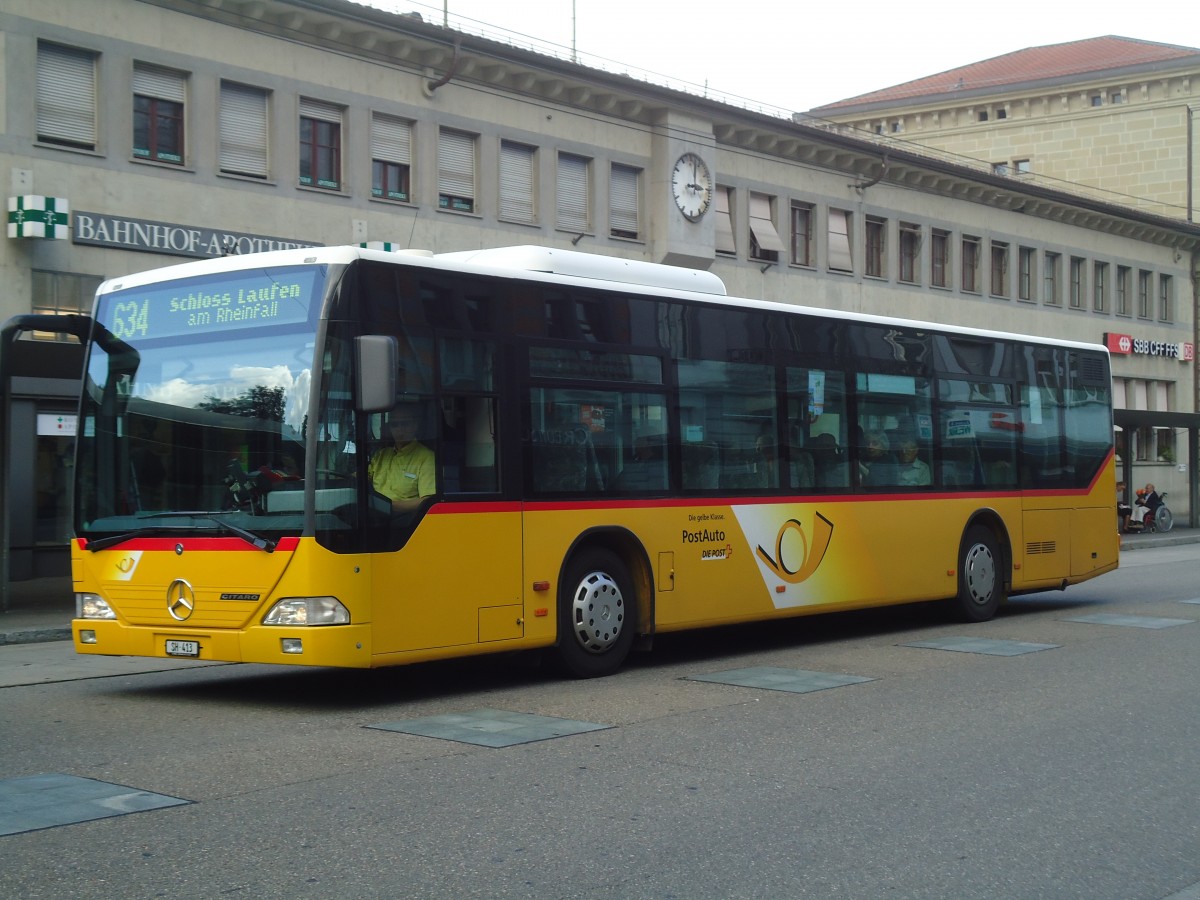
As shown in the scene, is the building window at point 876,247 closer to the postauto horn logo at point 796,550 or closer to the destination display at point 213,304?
the postauto horn logo at point 796,550

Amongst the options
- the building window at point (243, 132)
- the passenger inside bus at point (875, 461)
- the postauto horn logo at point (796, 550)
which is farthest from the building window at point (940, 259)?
the postauto horn logo at point (796, 550)

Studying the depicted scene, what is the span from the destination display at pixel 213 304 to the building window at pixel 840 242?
2769cm

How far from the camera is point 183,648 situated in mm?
9797

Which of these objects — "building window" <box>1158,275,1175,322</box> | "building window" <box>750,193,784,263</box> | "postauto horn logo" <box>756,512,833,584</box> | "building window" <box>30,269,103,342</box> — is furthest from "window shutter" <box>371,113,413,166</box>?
"building window" <box>1158,275,1175,322</box>

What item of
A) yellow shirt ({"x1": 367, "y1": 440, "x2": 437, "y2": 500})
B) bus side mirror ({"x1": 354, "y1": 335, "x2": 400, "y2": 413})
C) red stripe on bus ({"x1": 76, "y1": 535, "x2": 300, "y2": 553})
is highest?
bus side mirror ({"x1": 354, "y1": 335, "x2": 400, "y2": 413})

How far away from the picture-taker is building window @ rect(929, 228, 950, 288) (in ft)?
133

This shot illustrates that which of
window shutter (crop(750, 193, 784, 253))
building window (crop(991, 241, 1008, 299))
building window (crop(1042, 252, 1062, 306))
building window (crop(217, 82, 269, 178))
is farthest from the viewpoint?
building window (crop(1042, 252, 1062, 306))

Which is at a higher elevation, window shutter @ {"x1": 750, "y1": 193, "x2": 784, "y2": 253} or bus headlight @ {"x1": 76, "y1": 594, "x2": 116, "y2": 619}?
window shutter @ {"x1": 750, "y1": 193, "x2": 784, "y2": 253}

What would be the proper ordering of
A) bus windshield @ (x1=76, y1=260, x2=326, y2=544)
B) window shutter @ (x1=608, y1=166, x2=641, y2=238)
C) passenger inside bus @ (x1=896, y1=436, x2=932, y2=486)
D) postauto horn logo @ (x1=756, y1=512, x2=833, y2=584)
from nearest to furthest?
bus windshield @ (x1=76, y1=260, x2=326, y2=544) → postauto horn logo @ (x1=756, y1=512, x2=833, y2=584) → passenger inside bus @ (x1=896, y1=436, x2=932, y2=486) → window shutter @ (x1=608, y1=166, x2=641, y2=238)

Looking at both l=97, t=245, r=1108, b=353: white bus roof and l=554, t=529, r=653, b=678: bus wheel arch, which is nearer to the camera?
l=97, t=245, r=1108, b=353: white bus roof

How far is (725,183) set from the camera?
108 ft

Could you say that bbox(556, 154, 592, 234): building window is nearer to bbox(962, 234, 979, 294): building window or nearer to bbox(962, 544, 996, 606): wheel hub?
bbox(962, 544, 996, 606): wheel hub

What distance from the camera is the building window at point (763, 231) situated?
111ft

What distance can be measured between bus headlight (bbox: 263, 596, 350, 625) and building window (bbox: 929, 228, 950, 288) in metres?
33.3
